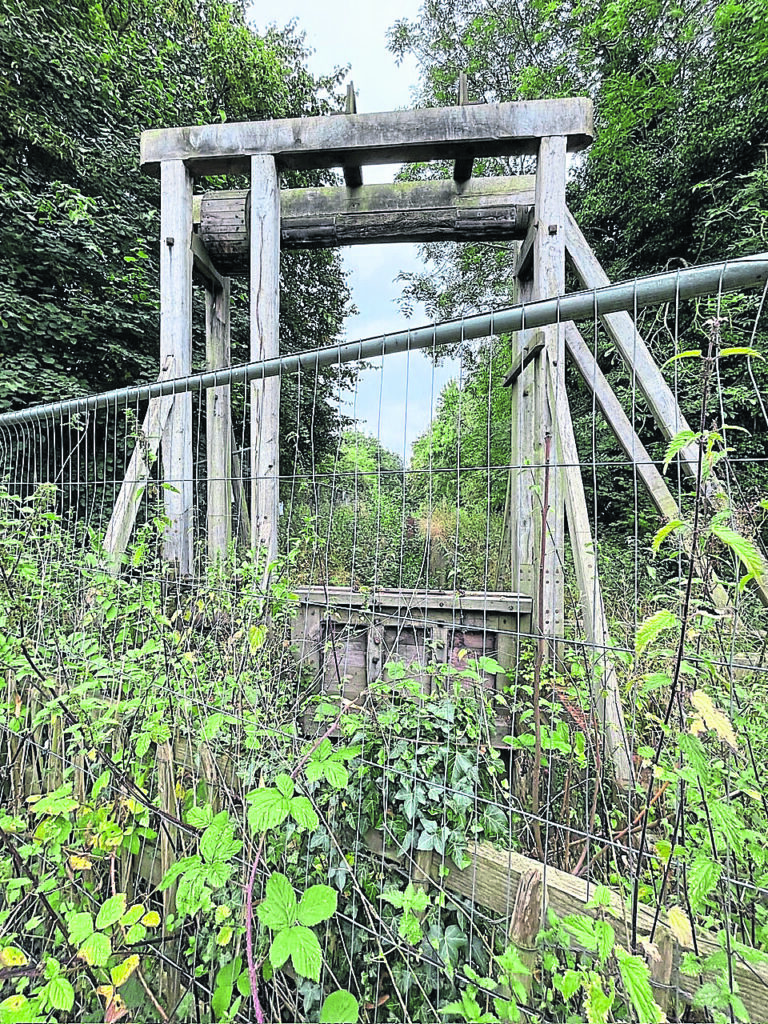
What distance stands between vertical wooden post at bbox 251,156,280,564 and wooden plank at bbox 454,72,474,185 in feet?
3.21

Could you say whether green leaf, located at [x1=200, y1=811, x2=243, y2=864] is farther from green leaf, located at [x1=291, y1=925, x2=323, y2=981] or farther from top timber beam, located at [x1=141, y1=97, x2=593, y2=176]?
top timber beam, located at [x1=141, y1=97, x2=593, y2=176]

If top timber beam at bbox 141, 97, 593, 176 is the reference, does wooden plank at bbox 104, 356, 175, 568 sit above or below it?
below

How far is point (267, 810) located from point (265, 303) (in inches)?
93.9

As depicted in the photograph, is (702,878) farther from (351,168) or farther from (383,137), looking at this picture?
(351,168)

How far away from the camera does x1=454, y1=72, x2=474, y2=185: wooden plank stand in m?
2.53


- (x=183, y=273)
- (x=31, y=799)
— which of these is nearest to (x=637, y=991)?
(x=31, y=799)

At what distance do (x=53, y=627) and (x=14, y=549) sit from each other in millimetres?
350

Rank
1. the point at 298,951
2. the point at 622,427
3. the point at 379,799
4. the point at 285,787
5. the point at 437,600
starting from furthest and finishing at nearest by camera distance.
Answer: the point at 437,600 < the point at 622,427 < the point at 379,799 < the point at 285,787 < the point at 298,951

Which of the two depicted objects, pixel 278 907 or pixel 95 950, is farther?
pixel 95 950

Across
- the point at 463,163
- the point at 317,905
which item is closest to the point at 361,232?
the point at 463,163

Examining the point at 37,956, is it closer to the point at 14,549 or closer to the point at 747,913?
the point at 14,549

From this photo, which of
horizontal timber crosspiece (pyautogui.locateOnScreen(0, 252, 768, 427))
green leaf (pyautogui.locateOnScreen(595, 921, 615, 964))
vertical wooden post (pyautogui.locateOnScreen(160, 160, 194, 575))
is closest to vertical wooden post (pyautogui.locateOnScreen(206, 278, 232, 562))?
vertical wooden post (pyautogui.locateOnScreen(160, 160, 194, 575))

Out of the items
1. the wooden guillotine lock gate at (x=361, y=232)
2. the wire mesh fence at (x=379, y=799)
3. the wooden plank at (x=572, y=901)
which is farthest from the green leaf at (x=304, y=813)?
the wooden guillotine lock gate at (x=361, y=232)

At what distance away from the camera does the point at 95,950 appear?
3.46 feet
